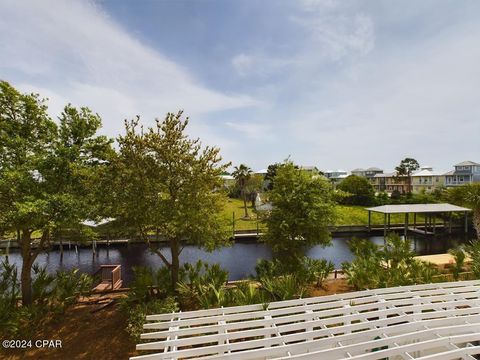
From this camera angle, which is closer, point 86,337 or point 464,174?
point 86,337

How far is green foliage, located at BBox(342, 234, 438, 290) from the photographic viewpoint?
32.5ft

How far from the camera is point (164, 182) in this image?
968 centimetres

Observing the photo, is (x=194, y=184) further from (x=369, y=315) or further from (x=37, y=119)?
(x=369, y=315)

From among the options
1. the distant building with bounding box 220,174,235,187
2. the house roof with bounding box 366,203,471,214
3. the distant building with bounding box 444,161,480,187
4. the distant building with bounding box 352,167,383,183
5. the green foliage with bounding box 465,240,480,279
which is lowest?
the green foliage with bounding box 465,240,480,279

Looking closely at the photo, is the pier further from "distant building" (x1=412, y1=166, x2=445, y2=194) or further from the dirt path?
"distant building" (x1=412, y1=166, x2=445, y2=194)

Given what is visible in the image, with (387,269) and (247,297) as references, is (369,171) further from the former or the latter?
(247,297)

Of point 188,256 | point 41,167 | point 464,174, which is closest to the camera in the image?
point 41,167

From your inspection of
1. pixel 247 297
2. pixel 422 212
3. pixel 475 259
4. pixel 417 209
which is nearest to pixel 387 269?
pixel 475 259

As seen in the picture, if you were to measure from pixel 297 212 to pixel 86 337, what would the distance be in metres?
8.58

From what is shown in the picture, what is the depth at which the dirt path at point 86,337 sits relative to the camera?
743cm

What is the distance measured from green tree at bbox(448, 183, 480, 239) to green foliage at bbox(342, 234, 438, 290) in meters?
16.9

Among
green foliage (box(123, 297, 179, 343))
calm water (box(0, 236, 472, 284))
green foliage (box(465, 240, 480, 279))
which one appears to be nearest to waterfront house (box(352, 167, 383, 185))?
calm water (box(0, 236, 472, 284))

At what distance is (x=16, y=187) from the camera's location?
8.31m

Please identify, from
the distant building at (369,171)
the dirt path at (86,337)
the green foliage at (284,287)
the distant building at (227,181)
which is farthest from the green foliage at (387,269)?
the distant building at (369,171)
